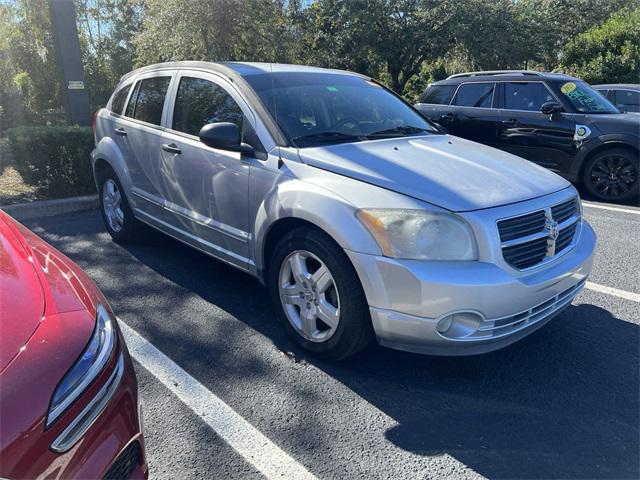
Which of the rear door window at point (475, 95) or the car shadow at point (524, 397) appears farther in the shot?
the rear door window at point (475, 95)

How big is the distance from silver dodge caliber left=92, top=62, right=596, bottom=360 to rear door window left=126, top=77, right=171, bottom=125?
0.07m

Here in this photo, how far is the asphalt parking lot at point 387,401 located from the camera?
2.37 metres

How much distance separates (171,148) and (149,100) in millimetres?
829

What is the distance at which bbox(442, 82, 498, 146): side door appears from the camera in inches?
328

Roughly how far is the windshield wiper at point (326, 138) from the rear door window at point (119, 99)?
2.53m

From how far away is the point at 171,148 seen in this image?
164 inches

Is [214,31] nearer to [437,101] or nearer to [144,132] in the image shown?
[437,101]

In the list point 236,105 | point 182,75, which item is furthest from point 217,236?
point 182,75

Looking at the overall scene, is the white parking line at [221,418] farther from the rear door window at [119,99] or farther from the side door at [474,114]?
the side door at [474,114]

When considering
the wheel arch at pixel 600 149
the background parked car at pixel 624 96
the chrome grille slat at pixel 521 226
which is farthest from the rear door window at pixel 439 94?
the chrome grille slat at pixel 521 226

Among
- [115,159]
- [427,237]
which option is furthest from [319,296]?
[115,159]

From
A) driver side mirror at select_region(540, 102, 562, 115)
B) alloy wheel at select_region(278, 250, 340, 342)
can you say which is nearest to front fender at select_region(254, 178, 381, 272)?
alloy wheel at select_region(278, 250, 340, 342)

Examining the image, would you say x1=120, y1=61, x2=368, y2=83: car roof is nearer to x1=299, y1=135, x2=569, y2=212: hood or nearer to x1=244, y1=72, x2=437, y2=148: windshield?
x1=244, y1=72, x2=437, y2=148: windshield

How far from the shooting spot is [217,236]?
3.82 metres
